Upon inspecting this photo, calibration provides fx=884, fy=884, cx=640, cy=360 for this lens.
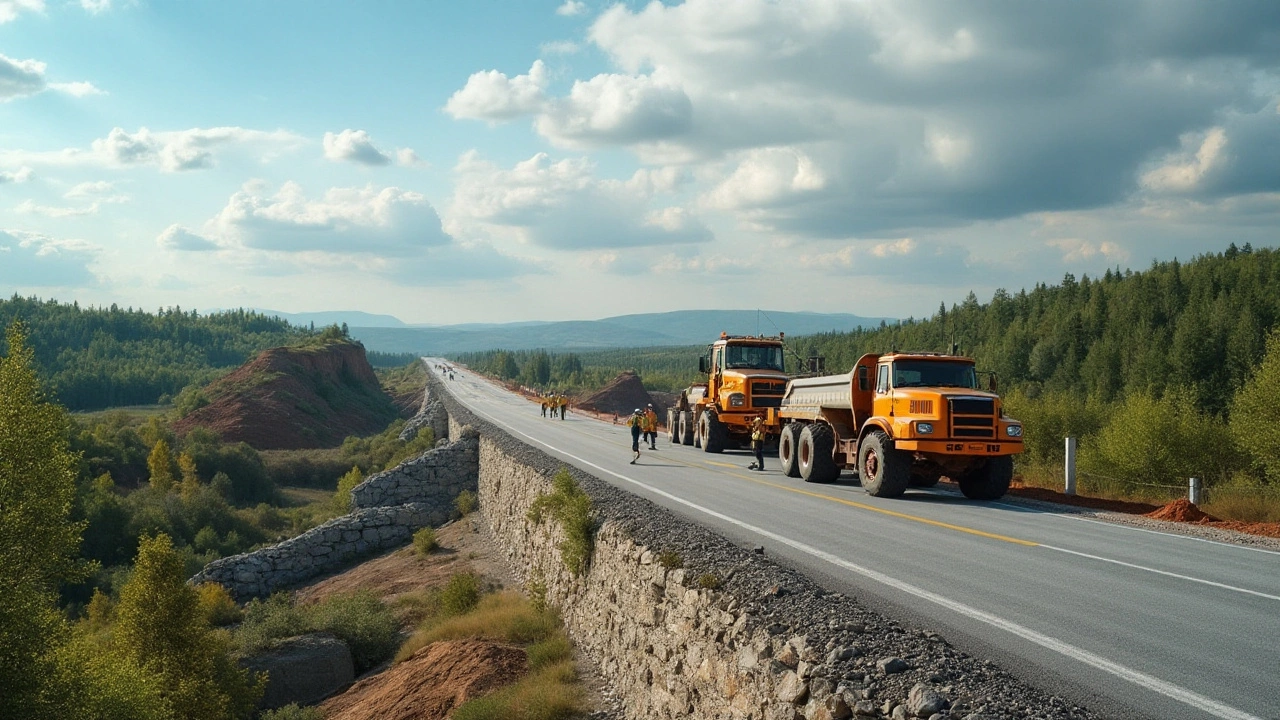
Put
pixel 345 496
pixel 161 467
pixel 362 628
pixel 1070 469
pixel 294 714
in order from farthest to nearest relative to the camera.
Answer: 1. pixel 161 467
2. pixel 345 496
3. pixel 1070 469
4. pixel 362 628
5. pixel 294 714

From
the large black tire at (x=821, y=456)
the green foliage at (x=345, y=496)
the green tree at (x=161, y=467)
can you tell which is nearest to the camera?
the large black tire at (x=821, y=456)

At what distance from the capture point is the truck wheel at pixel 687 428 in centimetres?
3331

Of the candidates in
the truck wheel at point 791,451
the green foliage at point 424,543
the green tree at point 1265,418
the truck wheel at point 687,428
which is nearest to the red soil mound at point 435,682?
the green foliage at point 424,543

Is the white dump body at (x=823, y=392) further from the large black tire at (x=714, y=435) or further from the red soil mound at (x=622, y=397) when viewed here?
the red soil mound at (x=622, y=397)

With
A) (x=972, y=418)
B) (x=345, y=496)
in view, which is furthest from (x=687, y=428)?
(x=972, y=418)

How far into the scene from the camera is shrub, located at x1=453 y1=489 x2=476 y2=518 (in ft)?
91.9

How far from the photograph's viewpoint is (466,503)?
28188 mm

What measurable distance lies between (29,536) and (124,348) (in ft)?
482

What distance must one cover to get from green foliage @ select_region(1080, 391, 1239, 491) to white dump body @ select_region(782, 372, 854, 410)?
21091 millimetres

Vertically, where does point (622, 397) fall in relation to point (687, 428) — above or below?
below

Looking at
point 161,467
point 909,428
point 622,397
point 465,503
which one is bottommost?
point 161,467

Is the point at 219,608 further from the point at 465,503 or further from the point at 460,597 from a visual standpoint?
the point at 460,597

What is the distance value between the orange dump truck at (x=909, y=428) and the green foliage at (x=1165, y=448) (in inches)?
871

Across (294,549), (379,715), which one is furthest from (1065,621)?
(294,549)
